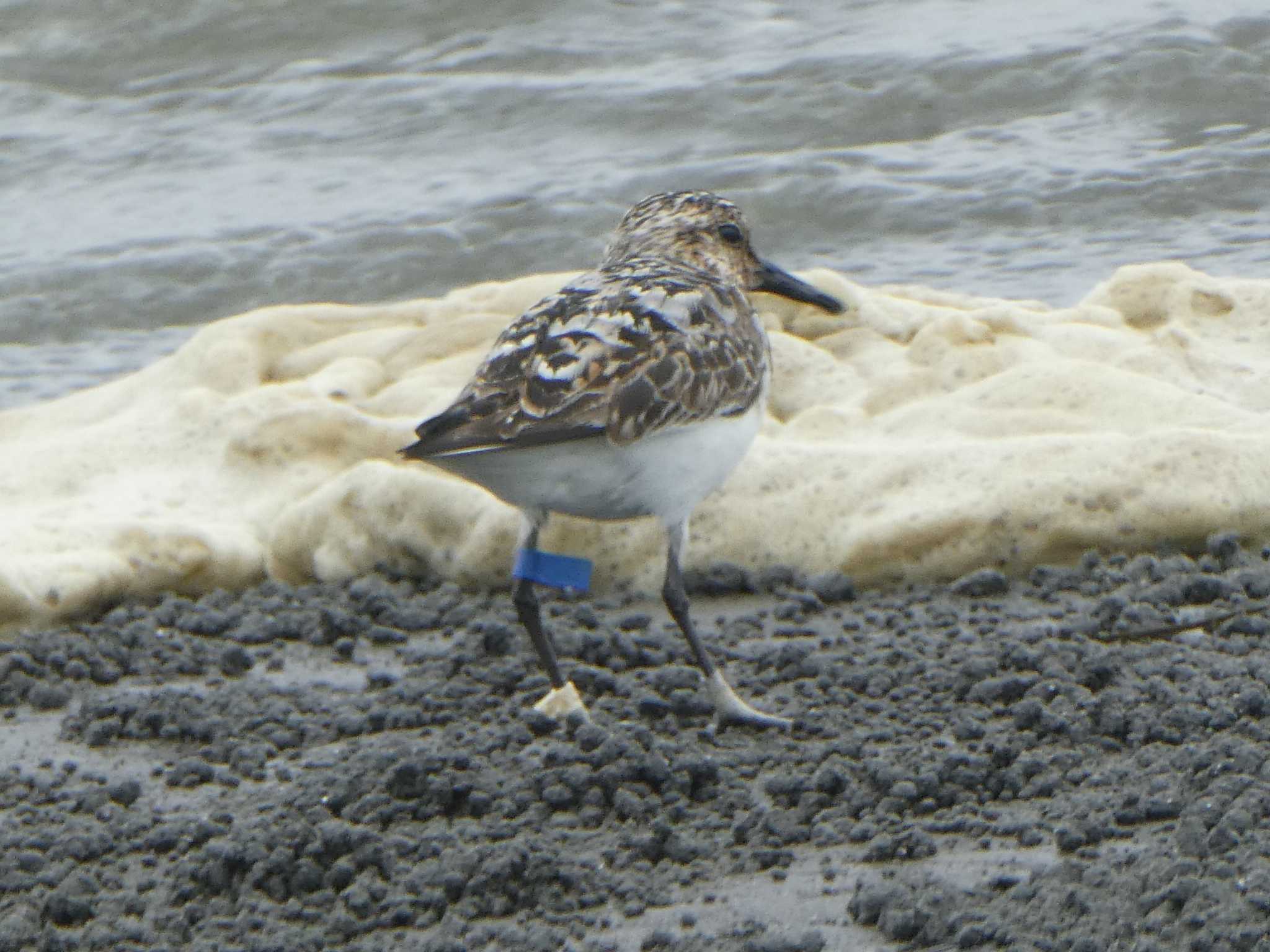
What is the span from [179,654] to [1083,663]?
7.49 feet

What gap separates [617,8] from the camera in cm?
1251

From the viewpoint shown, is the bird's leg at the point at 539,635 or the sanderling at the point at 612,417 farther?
the bird's leg at the point at 539,635

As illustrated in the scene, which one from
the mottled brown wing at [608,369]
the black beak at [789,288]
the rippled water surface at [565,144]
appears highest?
the mottled brown wing at [608,369]

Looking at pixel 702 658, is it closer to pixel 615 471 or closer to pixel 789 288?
pixel 615 471

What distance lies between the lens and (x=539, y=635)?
4.52 m

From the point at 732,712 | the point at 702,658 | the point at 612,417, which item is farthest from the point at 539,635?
the point at 612,417

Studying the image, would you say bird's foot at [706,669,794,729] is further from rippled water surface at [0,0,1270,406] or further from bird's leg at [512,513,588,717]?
rippled water surface at [0,0,1270,406]

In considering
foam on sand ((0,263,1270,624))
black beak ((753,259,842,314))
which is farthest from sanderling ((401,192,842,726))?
foam on sand ((0,263,1270,624))

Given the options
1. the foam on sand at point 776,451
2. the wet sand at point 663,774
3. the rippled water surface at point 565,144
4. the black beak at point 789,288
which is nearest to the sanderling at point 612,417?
the wet sand at point 663,774

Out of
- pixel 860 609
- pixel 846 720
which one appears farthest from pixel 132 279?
pixel 846 720

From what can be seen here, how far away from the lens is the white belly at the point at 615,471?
422 centimetres

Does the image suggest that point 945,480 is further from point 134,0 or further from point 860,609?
point 134,0

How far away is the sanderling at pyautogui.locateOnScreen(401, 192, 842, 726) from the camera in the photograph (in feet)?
13.7

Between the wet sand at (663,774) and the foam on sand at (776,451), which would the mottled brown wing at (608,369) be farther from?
the foam on sand at (776,451)
